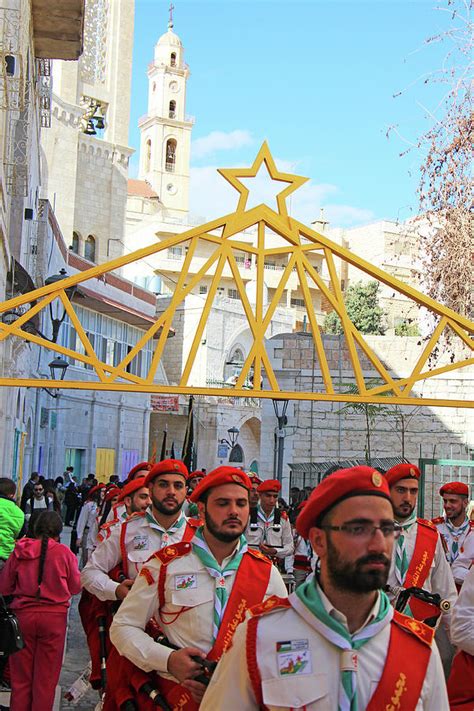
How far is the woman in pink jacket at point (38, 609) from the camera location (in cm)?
742

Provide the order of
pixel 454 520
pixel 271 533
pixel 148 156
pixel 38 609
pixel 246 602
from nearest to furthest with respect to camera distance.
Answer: pixel 246 602 → pixel 38 609 → pixel 454 520 → pixel 271 533 → pixel 148 156

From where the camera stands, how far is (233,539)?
15.6 ft

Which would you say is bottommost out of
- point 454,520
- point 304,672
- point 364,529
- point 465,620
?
point 465,620

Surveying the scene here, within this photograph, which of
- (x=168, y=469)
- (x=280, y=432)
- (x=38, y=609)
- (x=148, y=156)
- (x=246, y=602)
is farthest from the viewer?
(x=148, y=156)

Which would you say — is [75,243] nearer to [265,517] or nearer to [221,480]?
[265,517]

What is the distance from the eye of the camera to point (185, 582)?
466 centimetres

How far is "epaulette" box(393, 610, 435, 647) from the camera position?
2955 mm

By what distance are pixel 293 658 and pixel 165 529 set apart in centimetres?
402

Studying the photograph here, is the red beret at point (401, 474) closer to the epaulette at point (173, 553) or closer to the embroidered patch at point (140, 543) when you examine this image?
the embroidered patch at point (140, 543)

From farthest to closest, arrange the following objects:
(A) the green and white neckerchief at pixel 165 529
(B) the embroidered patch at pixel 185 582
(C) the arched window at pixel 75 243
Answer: (C) the arched window at pixel 75 243 < (A) the green and white neckerchief at pixel 165 529 < (B) the embroidered patch at pixel 185 582

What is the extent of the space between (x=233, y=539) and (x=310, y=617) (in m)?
1.91

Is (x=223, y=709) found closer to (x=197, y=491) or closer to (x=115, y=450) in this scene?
(x=197, y=491)

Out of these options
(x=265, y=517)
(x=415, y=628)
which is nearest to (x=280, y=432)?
(x=265, y=517)

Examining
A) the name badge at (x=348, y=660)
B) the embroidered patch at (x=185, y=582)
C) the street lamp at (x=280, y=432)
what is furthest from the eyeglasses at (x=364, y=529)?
the street lamp at (x=280, y=432)
